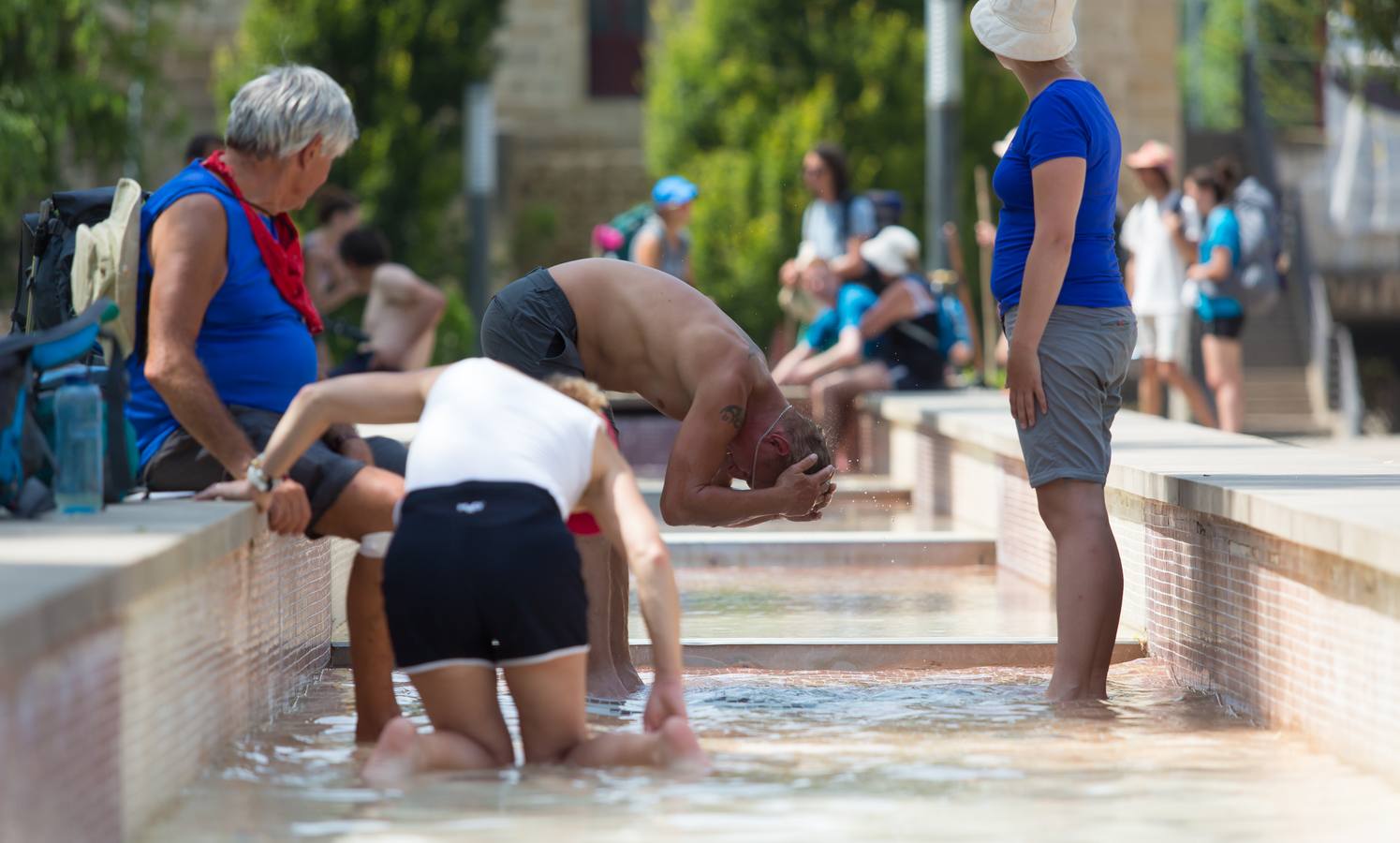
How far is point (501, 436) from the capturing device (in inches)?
173

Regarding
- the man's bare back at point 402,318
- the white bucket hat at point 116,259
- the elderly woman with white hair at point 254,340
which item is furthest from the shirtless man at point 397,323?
the white bucket hat at point 116,259

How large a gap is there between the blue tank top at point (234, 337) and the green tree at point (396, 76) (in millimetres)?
17096

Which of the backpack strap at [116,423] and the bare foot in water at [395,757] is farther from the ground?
the backpack strap at [116,423]

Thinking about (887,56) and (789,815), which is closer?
(789,815)

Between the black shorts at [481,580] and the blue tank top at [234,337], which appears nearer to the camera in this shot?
the black shorts at [481,580]

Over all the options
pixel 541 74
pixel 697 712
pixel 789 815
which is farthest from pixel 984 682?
pixel 541 74

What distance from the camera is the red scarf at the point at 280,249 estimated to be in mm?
5496

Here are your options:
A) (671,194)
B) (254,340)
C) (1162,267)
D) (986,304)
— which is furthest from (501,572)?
A: (986,304)

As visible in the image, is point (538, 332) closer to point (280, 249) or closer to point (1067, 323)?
point (280, 249)

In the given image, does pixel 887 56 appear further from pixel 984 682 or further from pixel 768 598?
pixel 984 682

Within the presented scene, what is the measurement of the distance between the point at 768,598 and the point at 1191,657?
2.43m

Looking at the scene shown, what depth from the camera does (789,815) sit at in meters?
4.16

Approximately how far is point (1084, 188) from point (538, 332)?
154cm

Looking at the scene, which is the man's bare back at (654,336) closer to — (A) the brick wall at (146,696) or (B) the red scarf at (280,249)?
(B) the red scarf at (280,249)
